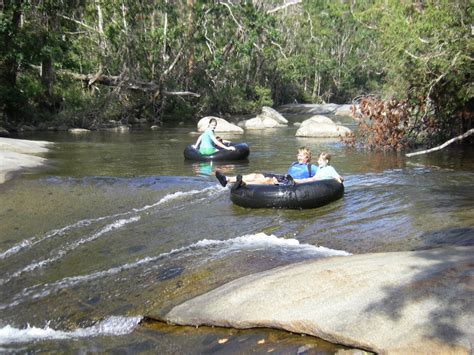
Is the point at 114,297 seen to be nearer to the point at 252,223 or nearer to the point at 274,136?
the point at 252,223

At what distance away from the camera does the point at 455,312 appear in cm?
385

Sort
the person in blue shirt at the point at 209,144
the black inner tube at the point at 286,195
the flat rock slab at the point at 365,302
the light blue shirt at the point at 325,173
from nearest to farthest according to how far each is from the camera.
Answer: the flat rock slab at the point at 365,302
the black inner tube at the point at 286,195
the light blue shirt at the point at 325,173
the person in blue shirt at the point at 209,144

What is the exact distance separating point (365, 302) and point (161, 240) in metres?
3.56

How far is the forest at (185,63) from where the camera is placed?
489 inches

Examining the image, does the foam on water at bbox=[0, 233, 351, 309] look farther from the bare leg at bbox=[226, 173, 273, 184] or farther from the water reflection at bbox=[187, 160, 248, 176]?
the water reflection at bbox=[187, 160, 248, 176]

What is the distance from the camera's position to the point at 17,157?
1295cm

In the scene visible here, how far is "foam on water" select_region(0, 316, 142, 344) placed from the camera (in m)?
4.66

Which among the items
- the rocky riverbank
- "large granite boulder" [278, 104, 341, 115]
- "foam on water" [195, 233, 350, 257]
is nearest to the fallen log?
the rocky riverbank

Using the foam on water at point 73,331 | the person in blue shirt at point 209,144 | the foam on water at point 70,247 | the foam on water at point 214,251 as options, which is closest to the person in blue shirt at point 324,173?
the foam on water at point 214,251

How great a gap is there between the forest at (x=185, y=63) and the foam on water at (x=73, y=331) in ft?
29.2

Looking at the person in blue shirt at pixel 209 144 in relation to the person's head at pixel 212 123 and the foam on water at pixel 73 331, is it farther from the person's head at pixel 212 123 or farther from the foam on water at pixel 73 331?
the foam on water at pixel 73 331

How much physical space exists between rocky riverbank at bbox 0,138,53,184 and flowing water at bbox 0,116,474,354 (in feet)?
1.22

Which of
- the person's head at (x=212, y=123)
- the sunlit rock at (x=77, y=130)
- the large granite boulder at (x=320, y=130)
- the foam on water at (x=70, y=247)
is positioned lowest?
the foam on water at (x=70, y=247)

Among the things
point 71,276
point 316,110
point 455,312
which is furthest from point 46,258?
point 316,110
